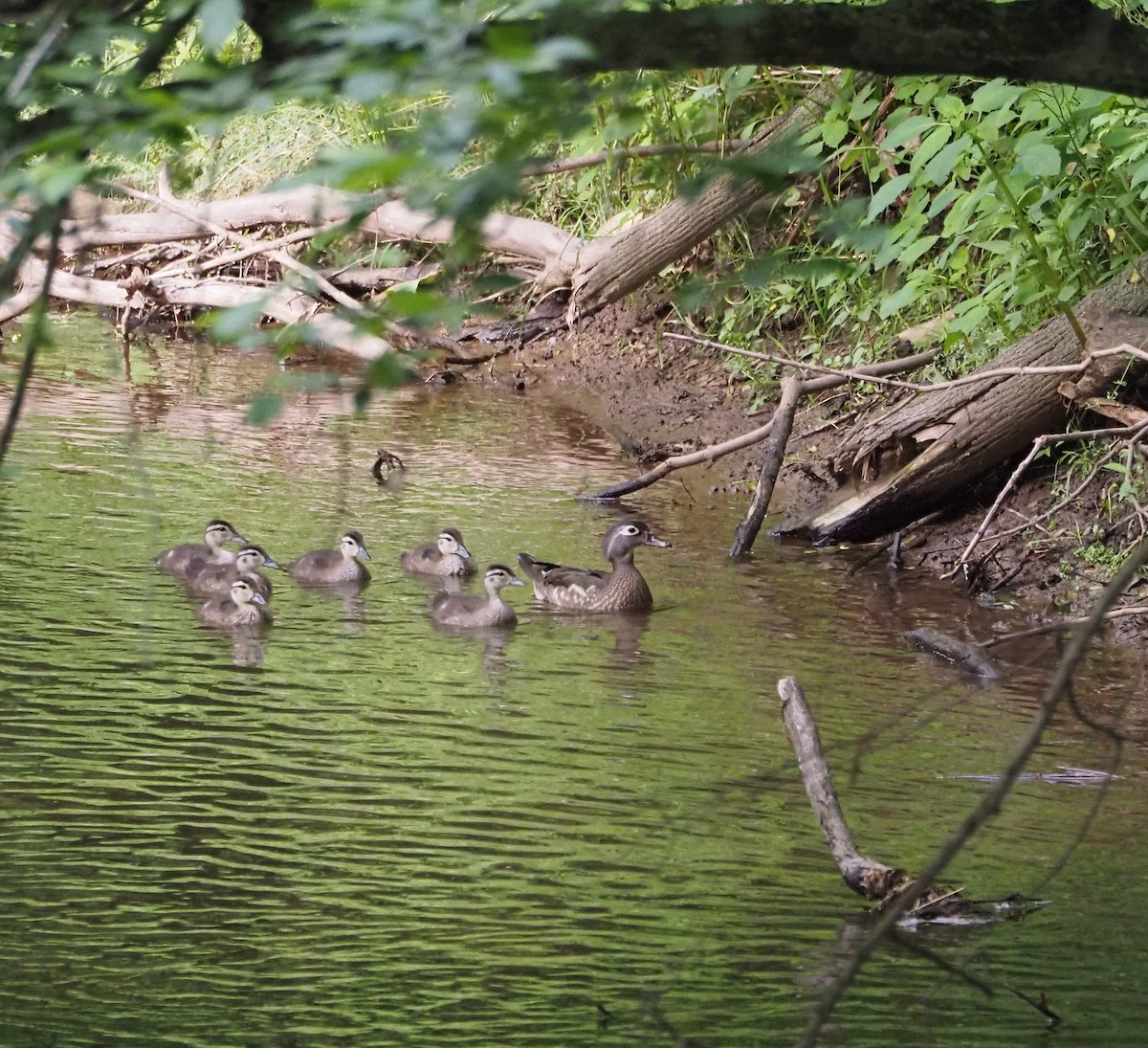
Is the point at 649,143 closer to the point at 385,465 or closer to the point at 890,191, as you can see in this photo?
the point at 385,465

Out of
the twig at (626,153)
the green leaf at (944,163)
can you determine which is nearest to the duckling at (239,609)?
the twig at (626,153)

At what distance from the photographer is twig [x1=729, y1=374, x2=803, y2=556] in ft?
31.3

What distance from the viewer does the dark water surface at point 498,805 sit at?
4.29m

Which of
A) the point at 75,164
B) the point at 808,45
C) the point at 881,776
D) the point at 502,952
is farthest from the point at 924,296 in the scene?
the point at 75,164

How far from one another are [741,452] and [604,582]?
348cm

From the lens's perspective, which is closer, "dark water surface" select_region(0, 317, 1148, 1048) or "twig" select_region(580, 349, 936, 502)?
"dark water surface" select_region(0, 317, 1148, 1048)

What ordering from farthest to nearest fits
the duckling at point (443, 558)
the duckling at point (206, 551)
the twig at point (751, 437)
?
the twig at point (751, 437) < the duckling at point (443, 558) < the duckling at point (206, 551)

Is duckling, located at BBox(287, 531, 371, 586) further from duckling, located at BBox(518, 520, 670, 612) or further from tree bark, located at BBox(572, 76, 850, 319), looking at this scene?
tree bark, located at BBox(572, 76, 850, 319)

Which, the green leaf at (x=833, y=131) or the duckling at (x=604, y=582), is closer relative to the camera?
the duckling at (x=604, y=582)

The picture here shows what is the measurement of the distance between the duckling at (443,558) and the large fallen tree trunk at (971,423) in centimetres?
222

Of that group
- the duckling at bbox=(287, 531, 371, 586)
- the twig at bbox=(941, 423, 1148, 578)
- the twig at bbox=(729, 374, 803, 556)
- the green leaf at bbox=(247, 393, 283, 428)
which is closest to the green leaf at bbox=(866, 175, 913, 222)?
the twig at bbox=(729, 374, 803, 556)

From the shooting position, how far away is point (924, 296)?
10875 millimetres

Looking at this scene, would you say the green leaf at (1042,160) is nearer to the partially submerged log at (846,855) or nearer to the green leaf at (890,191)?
the green leaf at (890,191)

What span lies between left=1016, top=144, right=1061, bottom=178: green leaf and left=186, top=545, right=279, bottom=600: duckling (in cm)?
412
